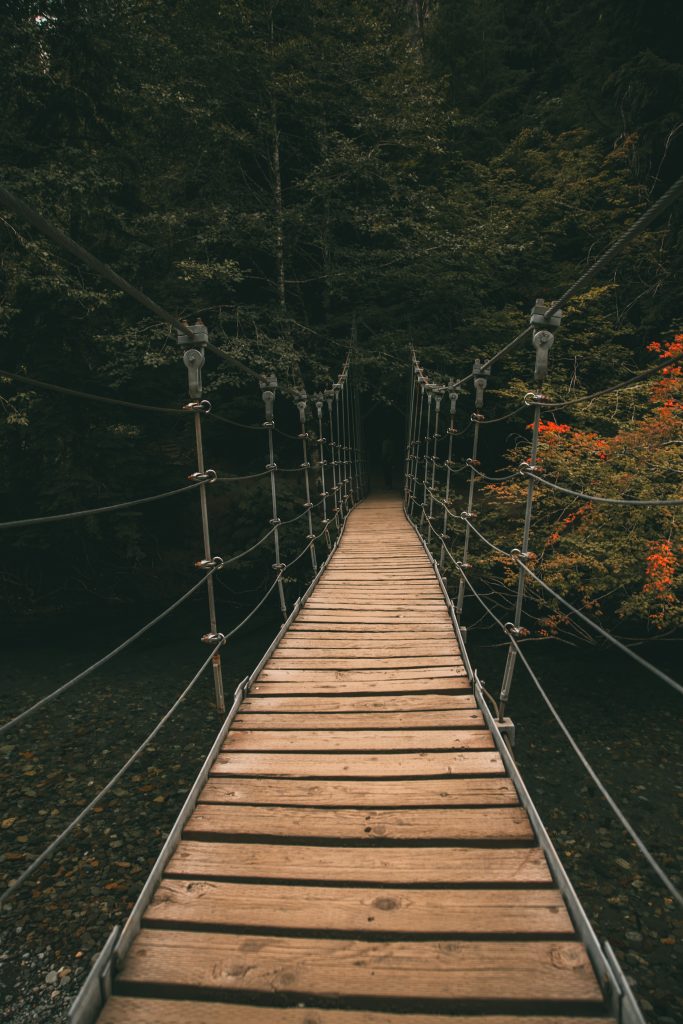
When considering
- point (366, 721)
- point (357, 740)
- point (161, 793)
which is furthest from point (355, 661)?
point (161, 793)

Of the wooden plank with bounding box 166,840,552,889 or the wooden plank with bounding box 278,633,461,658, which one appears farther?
the wooden plank with bounding box 278,633,461,658

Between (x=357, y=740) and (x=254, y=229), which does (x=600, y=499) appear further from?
(x=254, y=229)

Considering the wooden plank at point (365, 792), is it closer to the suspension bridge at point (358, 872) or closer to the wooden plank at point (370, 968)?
the suspension bridge at point (358, 872)

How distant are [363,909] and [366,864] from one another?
0.13 metres

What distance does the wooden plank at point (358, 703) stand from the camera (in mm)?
1934

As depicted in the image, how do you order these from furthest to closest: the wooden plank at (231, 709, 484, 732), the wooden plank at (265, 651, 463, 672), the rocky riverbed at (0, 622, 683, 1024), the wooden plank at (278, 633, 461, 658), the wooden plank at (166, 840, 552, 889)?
the rocky riverbed at (0, 622, 683, 1024) → the wooden plank at (278, 633, 461, 658) → the wooden plank at (265, 651, 463, 672) → the wooden plank at (231, 709, 484, 732) → the wooden plank at (166, 840, 552, 889)

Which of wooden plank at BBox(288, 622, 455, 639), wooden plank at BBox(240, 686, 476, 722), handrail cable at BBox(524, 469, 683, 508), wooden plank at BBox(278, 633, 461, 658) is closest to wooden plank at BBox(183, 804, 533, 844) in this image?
wooden plank at BBox(240, 686, 476, 722)

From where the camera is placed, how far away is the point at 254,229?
25.2 ft

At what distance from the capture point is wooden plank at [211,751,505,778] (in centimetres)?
156

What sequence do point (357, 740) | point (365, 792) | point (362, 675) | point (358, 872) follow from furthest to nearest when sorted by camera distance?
1. point (362, 675)
2. point (357, 740)
3. point (365, 792)
4. point (358, 872)

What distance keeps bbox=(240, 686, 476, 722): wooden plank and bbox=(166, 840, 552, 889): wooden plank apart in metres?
0.64

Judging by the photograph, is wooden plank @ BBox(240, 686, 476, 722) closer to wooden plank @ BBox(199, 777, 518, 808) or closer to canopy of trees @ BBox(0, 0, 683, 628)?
wooden plank @ BBox(199, 777, 518, 808)

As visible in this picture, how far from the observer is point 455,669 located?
2.19 meters

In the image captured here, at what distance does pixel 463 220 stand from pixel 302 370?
3.28 m
